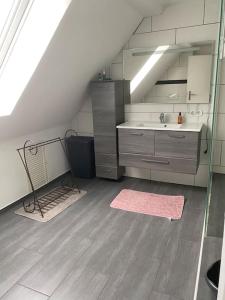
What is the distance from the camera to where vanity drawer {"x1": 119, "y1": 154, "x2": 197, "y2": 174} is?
297 cm

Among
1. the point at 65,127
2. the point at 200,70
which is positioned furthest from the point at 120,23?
the point at 65,127

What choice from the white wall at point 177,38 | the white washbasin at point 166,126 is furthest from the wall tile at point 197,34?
the white washbasin at point 166,126

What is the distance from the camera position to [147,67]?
3.36 meters

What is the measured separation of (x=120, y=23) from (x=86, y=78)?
0.83 metres

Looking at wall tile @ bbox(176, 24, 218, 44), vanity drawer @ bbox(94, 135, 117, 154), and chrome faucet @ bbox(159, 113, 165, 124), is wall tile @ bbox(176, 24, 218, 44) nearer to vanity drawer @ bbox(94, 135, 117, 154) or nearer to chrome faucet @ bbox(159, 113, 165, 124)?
chrome faucet @ bbox(159, 113, 165, 124)

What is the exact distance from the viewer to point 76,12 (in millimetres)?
2184

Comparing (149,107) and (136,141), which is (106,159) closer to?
(136,141)

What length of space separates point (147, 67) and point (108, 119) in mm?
918

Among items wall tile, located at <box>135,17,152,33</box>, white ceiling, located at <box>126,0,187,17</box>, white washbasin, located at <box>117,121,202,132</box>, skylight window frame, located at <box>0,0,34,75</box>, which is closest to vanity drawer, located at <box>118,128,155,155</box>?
white washbasin, located at <box>117,121,202,132</box>

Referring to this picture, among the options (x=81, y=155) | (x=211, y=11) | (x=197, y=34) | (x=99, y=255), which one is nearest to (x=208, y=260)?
(x=99, y=255)

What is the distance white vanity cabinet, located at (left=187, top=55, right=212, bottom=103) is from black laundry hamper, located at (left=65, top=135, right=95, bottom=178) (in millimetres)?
1623

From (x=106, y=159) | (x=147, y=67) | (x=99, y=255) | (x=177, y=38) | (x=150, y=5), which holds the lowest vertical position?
(x=99, y=255)

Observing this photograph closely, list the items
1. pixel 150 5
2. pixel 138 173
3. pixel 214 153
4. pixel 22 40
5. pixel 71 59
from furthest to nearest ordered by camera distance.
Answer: pixel 138 173 < pixel 214 153 < pixel 150 5 < pixel 71 59 < pixel 22 40

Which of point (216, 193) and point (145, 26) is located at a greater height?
point (145, 26)
